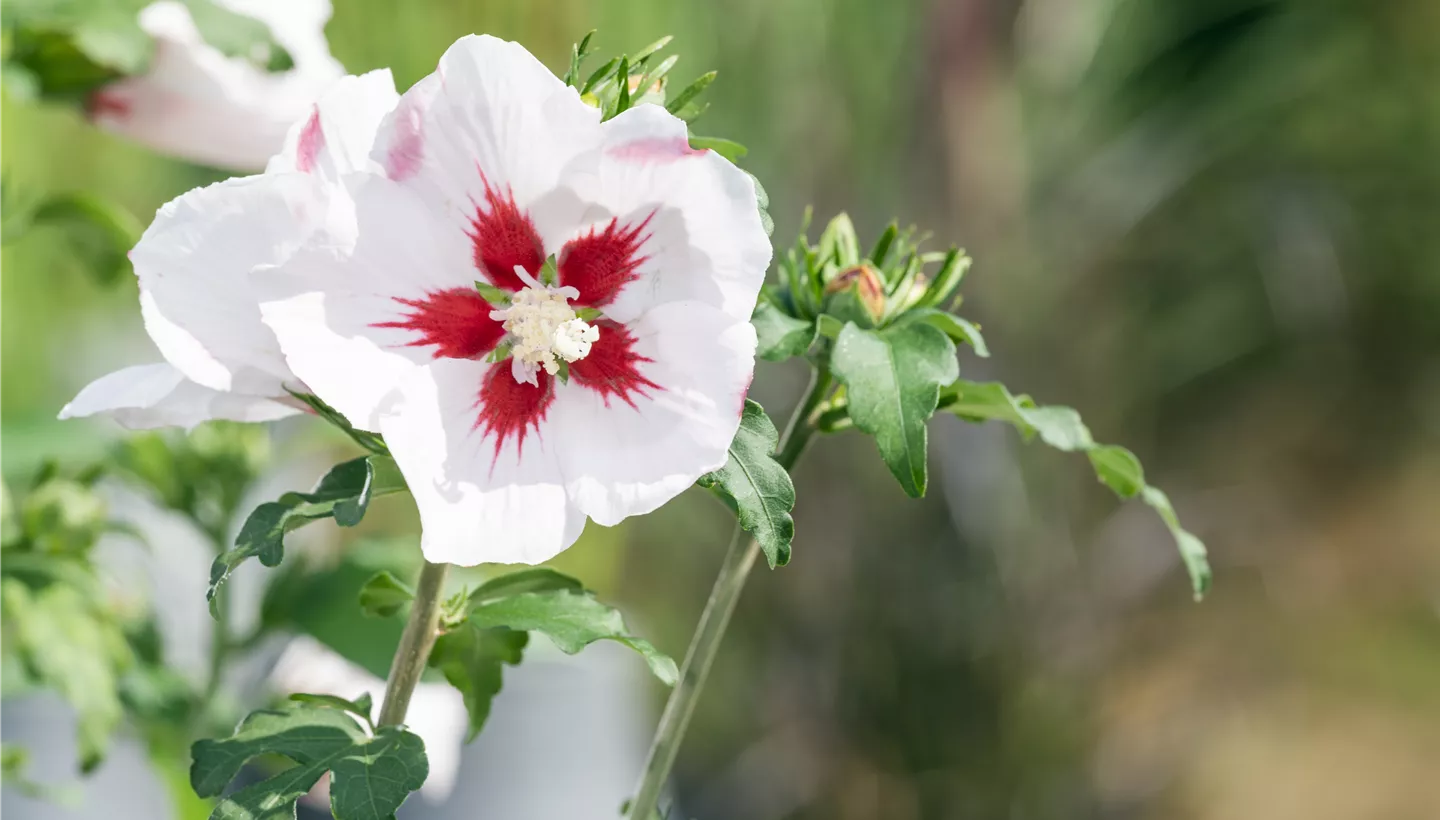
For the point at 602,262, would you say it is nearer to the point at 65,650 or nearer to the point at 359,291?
the point at 359,291

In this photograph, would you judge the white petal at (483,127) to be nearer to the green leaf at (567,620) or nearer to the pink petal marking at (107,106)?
the green leaf at (567,620)

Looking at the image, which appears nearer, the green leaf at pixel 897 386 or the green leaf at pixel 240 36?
the green leaf at pixel 897 386

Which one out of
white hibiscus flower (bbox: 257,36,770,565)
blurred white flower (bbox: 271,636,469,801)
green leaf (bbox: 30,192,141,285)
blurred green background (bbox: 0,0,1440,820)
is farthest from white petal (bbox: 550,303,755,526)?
blurred green background (bbox: 0,0,1440,820)

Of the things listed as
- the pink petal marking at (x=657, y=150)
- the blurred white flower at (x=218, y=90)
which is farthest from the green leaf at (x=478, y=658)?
the blurred white flower at (x=218, y=90)

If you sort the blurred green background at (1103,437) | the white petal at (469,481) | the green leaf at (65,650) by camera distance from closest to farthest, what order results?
the white petal at (469,481), the green leaf at (65,650), the blurred green background at (1103,437)

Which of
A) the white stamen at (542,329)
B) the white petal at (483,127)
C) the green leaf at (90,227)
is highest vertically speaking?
the white petal at (483,127)

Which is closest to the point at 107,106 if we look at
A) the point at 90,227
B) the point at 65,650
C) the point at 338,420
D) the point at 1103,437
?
the point at 90,227
